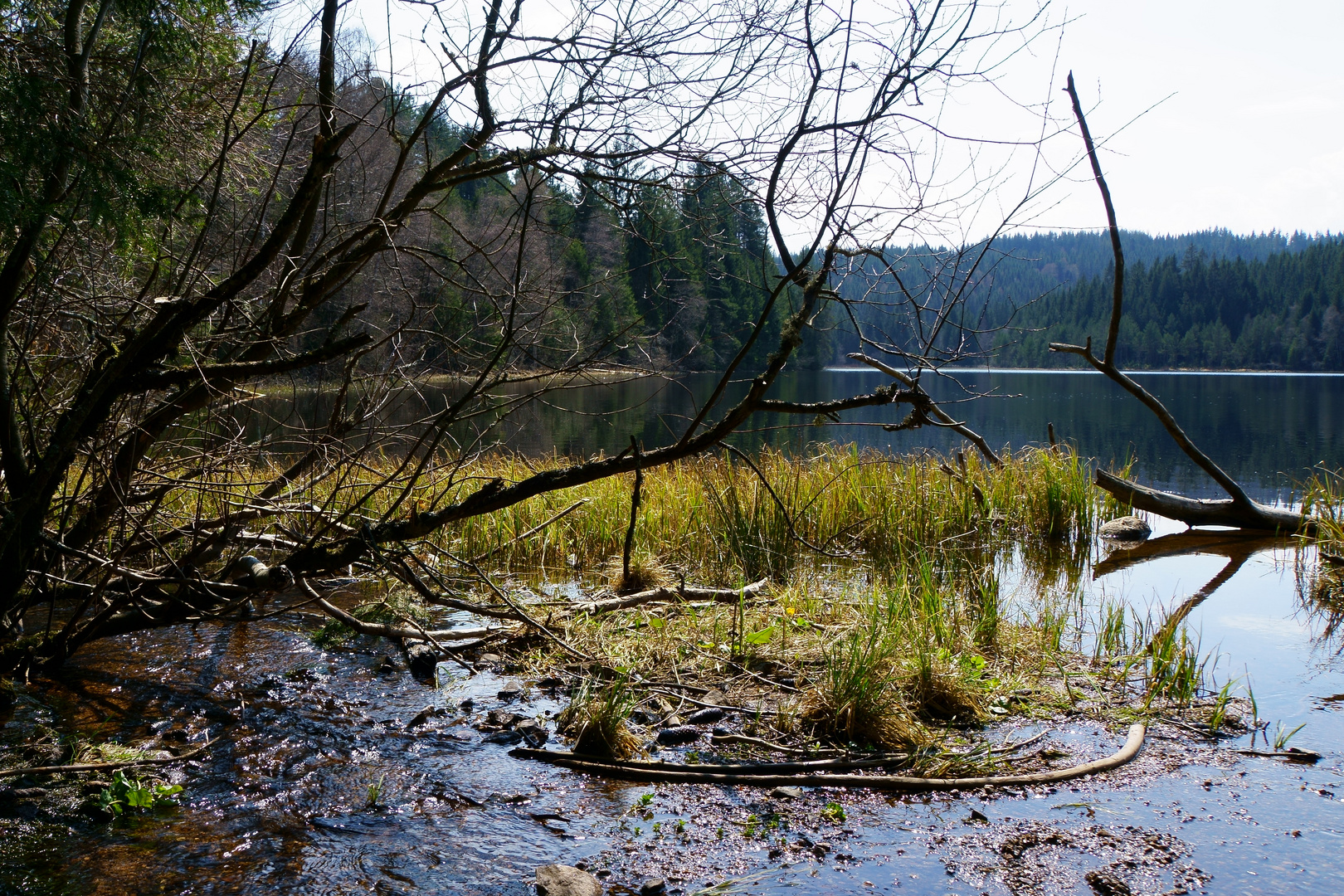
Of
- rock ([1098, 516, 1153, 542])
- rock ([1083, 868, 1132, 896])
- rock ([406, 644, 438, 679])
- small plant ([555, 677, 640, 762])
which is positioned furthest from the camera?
rock ([1098, 516, 1153, 542])

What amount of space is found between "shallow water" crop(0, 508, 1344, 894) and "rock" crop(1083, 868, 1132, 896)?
2cm

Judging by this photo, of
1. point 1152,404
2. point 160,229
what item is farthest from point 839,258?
point 1152,404

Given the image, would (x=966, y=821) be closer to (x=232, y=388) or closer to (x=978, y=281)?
(x=978, y=281)

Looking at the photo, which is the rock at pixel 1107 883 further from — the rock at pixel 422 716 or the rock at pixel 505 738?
the rock at pixel 422 716

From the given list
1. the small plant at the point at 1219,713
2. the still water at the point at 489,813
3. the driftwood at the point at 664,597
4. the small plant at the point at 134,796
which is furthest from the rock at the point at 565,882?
the small plant at the point at 1219,713

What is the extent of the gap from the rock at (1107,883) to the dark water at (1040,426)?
3.69 meters

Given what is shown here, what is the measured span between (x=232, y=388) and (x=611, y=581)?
3766 mm

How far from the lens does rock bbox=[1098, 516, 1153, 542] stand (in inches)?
421

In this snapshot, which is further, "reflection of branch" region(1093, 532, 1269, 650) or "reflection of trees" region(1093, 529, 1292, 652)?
"reflection of trees" region(1093, 529, 1292, 652)

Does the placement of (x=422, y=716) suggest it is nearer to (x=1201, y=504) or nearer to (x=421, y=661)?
(x=421, y=661)

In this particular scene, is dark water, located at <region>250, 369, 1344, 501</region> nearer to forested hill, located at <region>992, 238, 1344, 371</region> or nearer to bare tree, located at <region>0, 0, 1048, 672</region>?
bare tree, located at <region>0, 0, 1048, 672</region>

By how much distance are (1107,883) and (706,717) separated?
192 centimetres

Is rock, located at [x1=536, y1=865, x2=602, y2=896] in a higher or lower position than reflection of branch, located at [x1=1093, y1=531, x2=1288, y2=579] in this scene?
higher

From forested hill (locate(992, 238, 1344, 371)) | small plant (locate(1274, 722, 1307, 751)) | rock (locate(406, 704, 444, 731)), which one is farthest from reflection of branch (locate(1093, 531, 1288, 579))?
forested hill (locate(992, 238, 1344, 371))
